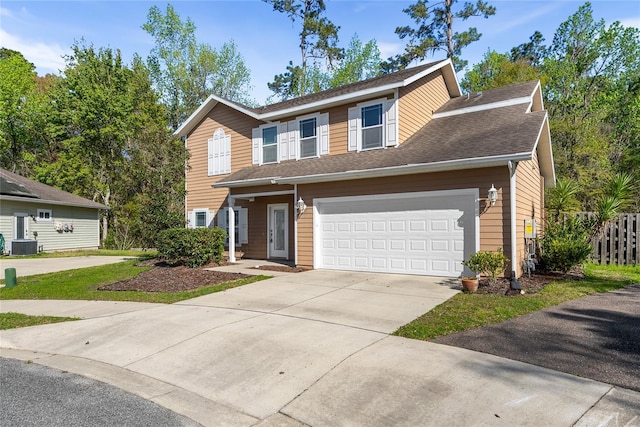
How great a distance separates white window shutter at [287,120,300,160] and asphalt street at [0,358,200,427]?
36.0 ft

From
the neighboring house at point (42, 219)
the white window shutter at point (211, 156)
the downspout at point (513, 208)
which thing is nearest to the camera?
the downspout at point (513, 208)

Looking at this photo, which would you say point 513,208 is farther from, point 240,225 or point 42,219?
point 42,219

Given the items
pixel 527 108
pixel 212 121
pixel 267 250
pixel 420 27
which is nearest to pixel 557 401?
pixel 527 108

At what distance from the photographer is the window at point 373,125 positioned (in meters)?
12.1

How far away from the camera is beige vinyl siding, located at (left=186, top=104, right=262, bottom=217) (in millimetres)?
16062

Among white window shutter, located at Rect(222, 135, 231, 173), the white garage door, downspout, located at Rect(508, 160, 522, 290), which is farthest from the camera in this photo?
white window shutter, located at Rect(222, 135, 231, 173)

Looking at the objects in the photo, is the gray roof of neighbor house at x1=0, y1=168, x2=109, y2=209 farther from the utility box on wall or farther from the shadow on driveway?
the utility box on wall

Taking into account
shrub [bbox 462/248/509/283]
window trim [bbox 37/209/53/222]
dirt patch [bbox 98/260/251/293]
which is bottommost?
dirt patch [bbox 98/260/251/293]

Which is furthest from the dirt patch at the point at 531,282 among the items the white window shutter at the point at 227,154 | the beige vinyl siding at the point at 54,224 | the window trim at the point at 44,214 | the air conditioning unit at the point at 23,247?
the window trim at the point at 44,214

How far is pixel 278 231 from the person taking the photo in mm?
14922

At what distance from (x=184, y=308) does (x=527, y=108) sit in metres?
11.5

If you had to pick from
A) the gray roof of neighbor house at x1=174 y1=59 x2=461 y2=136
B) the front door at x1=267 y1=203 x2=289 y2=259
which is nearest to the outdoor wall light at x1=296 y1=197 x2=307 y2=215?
the front door at x1=267 y1=203 x2=289 y2=259

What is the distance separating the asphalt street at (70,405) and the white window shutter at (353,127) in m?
10.3

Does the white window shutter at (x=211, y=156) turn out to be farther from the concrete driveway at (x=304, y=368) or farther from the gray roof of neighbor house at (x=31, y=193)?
the gray roof of neighbor house at (x=31, y=193)
